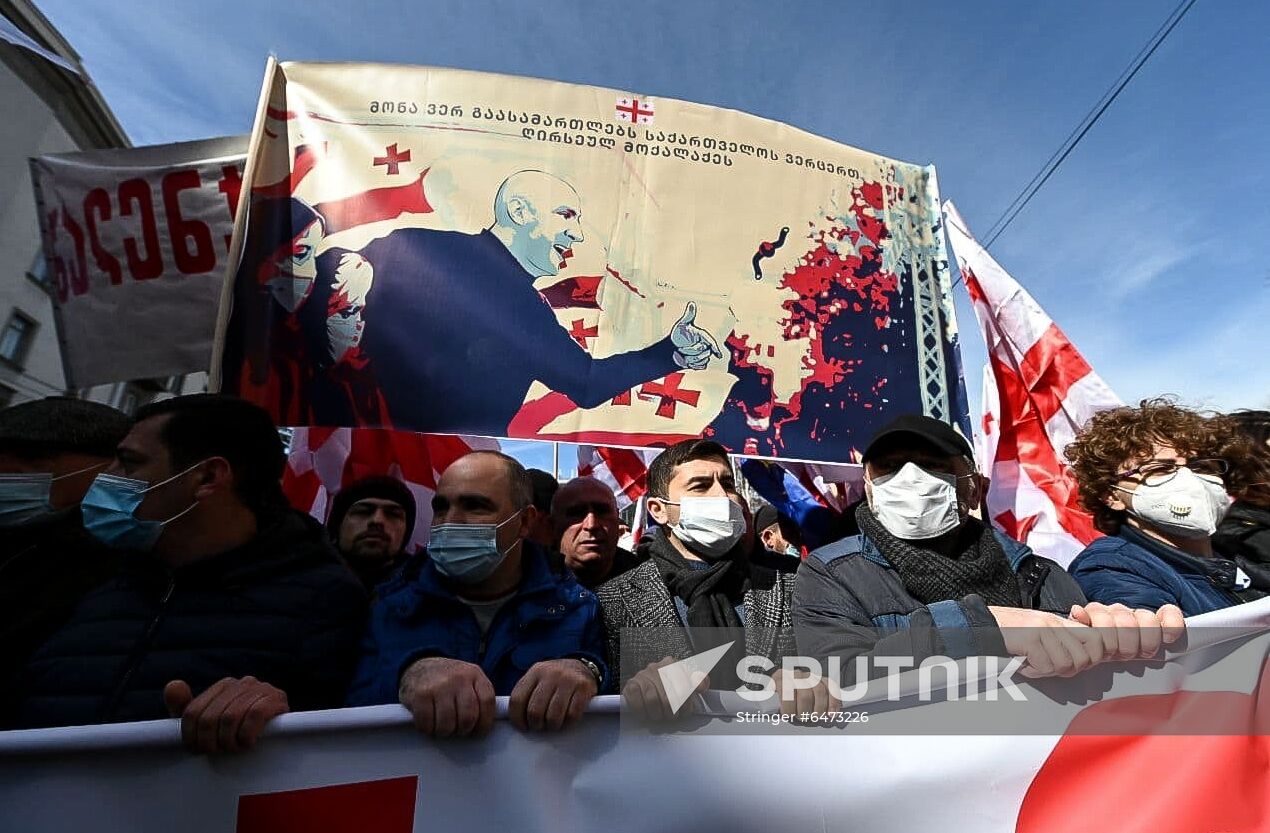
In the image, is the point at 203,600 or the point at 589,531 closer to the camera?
the point at 203,600

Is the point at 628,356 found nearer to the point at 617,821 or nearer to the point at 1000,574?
the point at 1000,574

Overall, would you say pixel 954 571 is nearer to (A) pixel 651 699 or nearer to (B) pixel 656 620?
(B) pixel 656 620

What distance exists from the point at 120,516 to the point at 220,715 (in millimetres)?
794

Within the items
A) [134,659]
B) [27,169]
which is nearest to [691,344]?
[134,659]

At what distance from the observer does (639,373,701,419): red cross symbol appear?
9.15 feet

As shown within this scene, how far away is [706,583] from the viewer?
77.3 inches

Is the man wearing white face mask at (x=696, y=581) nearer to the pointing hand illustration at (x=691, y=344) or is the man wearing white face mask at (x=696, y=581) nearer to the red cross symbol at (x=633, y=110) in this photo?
the pointing hand illustration at (x=691, y=344)

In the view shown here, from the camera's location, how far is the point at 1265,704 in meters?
1.33

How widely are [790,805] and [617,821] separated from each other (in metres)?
0.31

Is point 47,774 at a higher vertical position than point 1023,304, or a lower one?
lower

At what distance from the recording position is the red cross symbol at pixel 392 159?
2.77 meters

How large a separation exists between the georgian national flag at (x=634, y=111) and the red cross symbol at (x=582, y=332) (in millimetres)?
1087

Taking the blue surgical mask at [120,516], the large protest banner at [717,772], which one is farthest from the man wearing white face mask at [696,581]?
the blue surgical mask at [120,516]

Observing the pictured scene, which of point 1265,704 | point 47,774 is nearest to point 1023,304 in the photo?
point 1265,704
